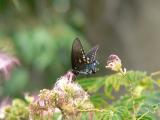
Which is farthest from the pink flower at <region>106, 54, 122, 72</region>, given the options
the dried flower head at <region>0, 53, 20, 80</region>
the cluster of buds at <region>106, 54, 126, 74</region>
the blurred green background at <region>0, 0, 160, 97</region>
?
the blurred green background at <region>0, 0, 160, 97</region>

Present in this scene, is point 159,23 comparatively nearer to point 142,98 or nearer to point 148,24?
point 148,24

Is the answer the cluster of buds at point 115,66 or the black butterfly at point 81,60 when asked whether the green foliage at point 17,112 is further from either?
the cluster of buds at point 115,66

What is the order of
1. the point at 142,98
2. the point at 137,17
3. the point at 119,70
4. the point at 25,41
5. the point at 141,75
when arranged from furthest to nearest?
1. the point at 137,17
2. the point at 25,41
3. the point at 141,75
4. the point at 142,98
5. the point at 119,70

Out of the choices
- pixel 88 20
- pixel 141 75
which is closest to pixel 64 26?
pixel 88 20

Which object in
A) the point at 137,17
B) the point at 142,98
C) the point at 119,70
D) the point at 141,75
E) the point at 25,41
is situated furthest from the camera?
the point at 137,17

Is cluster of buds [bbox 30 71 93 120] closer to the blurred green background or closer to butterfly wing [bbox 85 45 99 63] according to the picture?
butterfly wing [bbox 85 45 99 63]

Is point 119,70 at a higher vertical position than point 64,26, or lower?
lower

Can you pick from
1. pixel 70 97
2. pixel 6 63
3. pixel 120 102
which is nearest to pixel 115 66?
pixel 70 97

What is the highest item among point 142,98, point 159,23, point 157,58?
point 159,23
